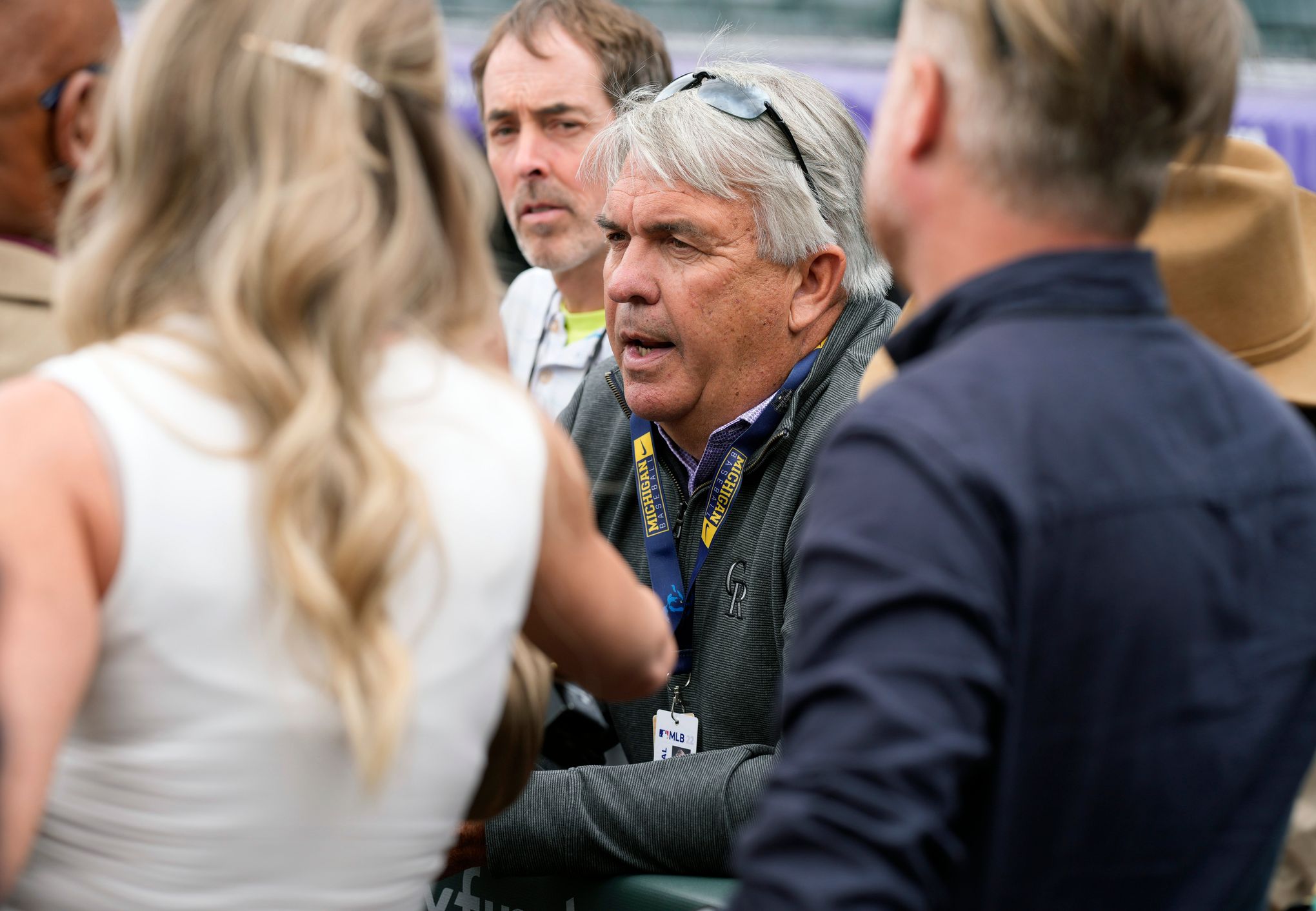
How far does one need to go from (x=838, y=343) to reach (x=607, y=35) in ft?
6.48

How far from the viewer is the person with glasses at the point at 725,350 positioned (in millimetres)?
2512

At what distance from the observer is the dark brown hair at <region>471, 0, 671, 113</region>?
4301mm

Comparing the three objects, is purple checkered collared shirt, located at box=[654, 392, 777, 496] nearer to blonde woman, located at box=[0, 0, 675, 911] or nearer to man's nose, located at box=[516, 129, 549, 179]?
blonde woman, located at box=[0, 0, 675, 911]

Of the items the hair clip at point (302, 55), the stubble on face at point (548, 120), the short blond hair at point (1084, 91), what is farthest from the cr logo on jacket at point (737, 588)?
the stubble on face at point (548, 120)

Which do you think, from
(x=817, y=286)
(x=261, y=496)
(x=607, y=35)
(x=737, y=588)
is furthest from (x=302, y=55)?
(x=607, y=35)

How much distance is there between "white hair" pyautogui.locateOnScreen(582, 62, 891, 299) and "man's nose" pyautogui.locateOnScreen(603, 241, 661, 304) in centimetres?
16

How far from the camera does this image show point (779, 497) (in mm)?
2512

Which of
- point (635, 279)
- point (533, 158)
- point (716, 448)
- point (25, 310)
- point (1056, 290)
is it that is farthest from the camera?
point (533, 158)

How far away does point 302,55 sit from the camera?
116 cm

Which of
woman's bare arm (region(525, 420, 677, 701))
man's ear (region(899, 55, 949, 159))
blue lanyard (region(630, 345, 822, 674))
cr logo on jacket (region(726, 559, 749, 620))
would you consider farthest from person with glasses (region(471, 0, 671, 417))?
man's ear (region(899, 55, 949, 159))

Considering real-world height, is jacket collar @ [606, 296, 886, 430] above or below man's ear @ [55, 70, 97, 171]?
below

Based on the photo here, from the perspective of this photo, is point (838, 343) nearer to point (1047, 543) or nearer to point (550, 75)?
point (1047, 543)

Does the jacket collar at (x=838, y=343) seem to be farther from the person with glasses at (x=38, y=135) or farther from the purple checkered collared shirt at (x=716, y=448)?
the person with glasses at (x=38, y=135)

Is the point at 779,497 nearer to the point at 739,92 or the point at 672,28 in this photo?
the point at 739,92
